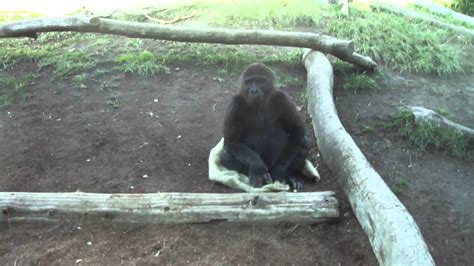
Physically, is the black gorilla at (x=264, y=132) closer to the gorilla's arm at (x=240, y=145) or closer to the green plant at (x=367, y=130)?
the gorilla's arm at (x=240, y=145)

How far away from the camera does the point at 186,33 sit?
8.12 metres

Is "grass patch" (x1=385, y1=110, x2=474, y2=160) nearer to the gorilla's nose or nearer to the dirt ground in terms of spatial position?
the dirt ground

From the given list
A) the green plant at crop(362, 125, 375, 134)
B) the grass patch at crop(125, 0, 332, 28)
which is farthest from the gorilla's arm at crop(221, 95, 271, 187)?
the grass patch at crop(125, 0, 332, 28)

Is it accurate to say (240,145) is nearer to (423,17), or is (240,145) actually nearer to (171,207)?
(171,207)

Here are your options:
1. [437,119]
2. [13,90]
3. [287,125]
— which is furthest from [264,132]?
[13,90]

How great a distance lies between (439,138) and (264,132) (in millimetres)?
2101

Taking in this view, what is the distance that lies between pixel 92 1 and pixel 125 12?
7.38 ft

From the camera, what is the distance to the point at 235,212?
4.46m

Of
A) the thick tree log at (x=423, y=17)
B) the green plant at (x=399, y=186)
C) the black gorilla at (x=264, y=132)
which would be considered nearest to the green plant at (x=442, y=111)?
the green plant at (x=399, y=186)

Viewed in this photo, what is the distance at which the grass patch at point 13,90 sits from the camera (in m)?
7.36

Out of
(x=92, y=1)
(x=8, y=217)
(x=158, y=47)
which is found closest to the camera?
(x=8, y=217)

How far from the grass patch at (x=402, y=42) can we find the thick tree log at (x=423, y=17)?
0.35 meters

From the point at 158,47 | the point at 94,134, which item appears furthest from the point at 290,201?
the point at 158,47

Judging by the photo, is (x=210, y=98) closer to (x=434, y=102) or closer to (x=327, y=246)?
(x=434, y=102)
